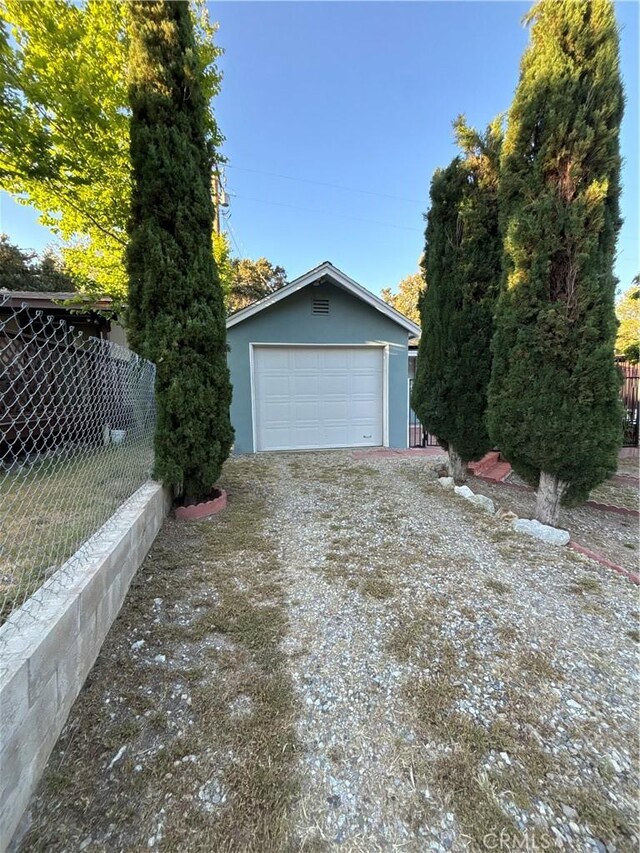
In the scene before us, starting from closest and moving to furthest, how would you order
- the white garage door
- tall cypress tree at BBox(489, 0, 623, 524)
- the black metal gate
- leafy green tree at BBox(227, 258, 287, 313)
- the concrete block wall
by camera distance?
1. the concrete block wall
2. tall cypress tree at BBox(489, 0, 623, 524)
3. the black metal gate
4. the white garage door
5. leafy green tree at BBox(227, 258, 287, 313)

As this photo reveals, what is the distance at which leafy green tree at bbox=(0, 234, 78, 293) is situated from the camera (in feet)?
55.3

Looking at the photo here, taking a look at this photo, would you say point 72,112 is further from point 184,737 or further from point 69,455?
point 184,737

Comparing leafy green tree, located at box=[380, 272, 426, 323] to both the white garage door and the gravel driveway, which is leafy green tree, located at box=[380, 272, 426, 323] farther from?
the gravel driveway


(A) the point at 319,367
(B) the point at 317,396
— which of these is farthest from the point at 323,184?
(B) the point at 317,396

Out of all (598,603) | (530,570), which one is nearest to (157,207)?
(530,570)

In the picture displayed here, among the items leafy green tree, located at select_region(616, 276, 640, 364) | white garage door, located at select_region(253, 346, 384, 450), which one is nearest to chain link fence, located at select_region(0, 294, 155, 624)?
white garage door, located at select_region(253, 346, 384, 450)

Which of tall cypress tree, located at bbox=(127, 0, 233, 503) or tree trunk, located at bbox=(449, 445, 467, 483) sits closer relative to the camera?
tall cypress tree, located at bbox=(127, 0, 233, 503)

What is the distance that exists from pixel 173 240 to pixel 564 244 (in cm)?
361

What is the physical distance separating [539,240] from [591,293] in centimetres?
65

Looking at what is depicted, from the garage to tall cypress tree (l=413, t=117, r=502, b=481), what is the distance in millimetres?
3044

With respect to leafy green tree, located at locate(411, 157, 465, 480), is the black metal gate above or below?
below

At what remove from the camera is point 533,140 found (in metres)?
3.29

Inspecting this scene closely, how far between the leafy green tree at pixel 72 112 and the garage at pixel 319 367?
9.24 feet

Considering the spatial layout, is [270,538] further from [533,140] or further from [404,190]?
[404,190]
